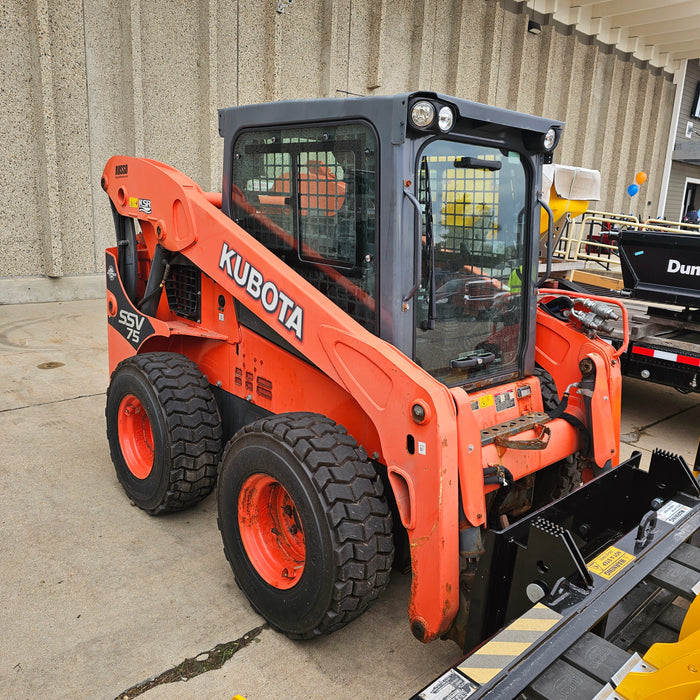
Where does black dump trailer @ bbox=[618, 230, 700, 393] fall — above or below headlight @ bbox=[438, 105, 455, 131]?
below

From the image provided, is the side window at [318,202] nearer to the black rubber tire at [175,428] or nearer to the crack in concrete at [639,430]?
the black rubber tire at [175,428]

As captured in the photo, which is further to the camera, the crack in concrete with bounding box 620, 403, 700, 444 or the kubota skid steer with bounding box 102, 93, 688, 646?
the crack in concrete with bounding box 620, 403, 700, 444

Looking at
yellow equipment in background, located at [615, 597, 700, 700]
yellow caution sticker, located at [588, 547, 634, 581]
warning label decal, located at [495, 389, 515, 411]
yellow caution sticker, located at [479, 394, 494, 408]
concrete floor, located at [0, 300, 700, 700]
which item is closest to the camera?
yellow equipment in background, located at [615, 597, 700, 700]

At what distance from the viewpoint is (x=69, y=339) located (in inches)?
293

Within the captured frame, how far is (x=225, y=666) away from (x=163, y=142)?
913 centimetres

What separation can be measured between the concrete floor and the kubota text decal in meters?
1.34

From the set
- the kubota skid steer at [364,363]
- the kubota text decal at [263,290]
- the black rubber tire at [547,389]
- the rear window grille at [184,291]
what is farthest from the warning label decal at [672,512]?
the rear window grille at [184,291]

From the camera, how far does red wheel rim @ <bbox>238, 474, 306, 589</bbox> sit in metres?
2.72

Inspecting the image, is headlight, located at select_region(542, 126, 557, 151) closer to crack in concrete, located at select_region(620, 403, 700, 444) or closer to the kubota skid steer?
the kubota skid steer

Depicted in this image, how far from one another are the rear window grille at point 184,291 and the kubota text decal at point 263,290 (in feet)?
2.15

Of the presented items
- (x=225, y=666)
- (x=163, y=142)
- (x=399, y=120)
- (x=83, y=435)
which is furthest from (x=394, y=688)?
(x=163, y=142)

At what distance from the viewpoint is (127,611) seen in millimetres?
2801

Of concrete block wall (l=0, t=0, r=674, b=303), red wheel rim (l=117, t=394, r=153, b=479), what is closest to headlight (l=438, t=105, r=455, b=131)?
red wheel rim (l=117, t=394, r=153, b=479)

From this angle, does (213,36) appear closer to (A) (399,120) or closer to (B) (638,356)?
(B) (638,356)
